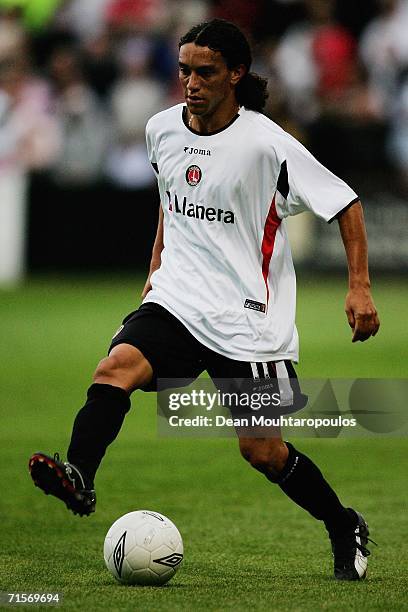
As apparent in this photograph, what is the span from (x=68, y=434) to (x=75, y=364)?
11.0ft

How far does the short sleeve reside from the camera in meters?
5.86

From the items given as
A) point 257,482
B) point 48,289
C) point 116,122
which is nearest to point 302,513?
point 257,482

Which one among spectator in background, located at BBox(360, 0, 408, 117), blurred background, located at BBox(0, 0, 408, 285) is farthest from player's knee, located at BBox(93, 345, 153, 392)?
spectator in background, located at BBox(360, 0, 408, 117)

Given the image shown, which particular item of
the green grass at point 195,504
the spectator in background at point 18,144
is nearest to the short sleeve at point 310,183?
the green grass at point 195,504

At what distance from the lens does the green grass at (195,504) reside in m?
5.66

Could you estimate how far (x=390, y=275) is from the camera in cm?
1903

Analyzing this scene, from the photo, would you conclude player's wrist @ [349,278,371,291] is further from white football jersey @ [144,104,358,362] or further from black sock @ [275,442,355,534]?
black sock @ [275,442,355,534]

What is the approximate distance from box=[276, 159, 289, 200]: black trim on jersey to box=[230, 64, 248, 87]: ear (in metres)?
0.44

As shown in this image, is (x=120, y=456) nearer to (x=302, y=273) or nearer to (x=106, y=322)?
(x=106, y=322)

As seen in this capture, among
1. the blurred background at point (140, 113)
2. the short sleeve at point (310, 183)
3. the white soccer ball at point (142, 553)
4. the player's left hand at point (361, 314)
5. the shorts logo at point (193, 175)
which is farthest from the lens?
the blurred background at point (140, 113)

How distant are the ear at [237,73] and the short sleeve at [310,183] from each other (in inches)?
14.5

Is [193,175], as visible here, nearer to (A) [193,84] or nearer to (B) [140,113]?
(A) [193,84]

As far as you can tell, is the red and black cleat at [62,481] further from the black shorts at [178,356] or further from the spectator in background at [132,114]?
the spectator in background at [132,114]

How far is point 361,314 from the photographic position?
562 cm
